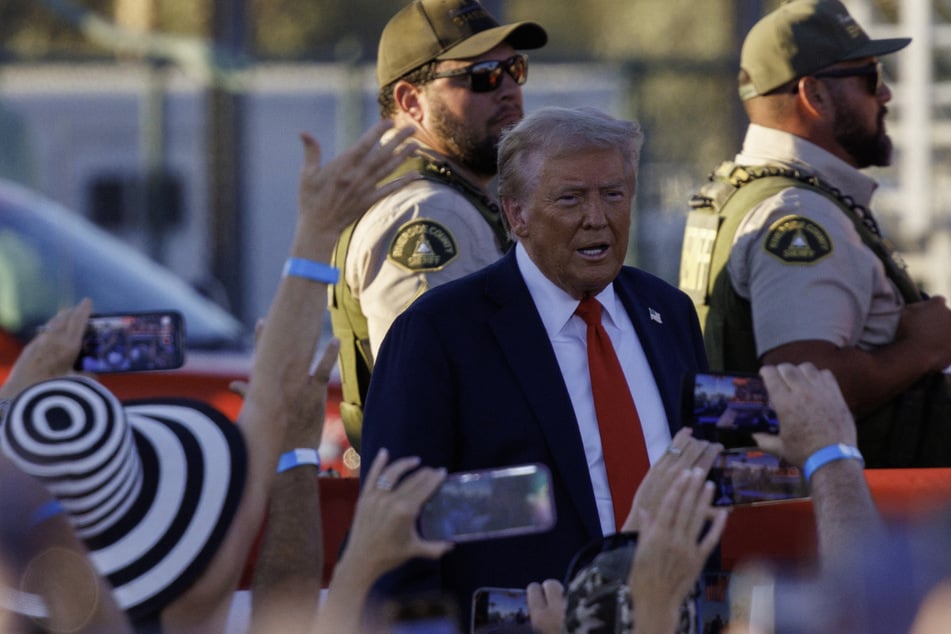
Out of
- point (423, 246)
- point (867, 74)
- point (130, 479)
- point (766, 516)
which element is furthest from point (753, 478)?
point (867, 74)

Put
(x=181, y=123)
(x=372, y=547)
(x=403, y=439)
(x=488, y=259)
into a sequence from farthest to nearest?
(x=181, y=123)
(x=488, y=259)
(x=403, y=439)
(x=372, y=547)

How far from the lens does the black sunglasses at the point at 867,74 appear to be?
4.96 meters

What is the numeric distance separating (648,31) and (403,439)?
27572mm

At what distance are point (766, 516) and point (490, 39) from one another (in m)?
1.48

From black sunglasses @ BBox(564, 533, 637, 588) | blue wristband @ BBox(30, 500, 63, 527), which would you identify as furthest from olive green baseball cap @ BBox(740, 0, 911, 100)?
blue wristband @ BBox(30, 500, 63, 527)

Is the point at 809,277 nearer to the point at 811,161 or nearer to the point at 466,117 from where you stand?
the point at 811,161

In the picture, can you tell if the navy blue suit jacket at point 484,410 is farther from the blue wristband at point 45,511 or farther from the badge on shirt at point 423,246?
the blue wristband at point 45,511

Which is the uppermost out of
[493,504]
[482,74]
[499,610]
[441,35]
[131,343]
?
[441,35]

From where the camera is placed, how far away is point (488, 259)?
443cm

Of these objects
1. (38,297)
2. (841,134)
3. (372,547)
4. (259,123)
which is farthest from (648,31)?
(372,547)

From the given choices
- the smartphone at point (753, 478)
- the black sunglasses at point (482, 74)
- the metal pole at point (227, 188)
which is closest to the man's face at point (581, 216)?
the smartphone at point (753, 478)

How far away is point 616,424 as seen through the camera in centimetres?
348

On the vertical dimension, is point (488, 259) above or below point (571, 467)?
above

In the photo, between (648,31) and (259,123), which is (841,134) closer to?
(259,123)
